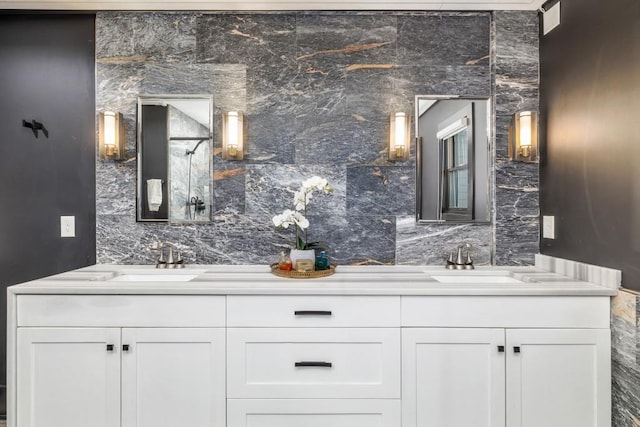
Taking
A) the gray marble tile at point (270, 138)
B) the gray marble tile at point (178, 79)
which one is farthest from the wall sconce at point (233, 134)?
the gray marble tile at point (178, 79)

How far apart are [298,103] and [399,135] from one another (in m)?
0.64

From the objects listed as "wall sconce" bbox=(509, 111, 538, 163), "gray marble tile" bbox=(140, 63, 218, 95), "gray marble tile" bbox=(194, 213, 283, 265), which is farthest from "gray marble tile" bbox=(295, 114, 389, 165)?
"wall sconce" bbox=(509, 111, 538, 163)

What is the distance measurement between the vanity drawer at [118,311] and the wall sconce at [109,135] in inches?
34.7

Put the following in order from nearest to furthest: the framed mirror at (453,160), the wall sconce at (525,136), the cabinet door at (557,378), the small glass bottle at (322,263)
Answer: the cabinet door at (557,378)
the small glass bottle at (322,263)
the wall sconce at (525,136)
the framed mirror at (453,160)

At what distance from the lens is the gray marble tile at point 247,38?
206cm

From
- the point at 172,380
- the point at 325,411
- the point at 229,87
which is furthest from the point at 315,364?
the point at 229,87

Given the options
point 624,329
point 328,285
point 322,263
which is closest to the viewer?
point 624,329

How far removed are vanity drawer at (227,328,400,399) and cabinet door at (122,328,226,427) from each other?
0.07 metres

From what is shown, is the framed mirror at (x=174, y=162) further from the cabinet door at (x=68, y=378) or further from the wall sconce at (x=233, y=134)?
the cabinet door at (x=68, y=378)

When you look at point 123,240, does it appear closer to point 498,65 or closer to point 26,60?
point 26,60

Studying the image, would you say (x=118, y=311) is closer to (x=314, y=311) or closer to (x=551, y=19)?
(x=314, y=311)

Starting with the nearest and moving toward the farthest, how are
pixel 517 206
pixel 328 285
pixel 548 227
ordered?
pixel 328 285
pixel 548 227
pixel 517 206

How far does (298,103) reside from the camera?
81.0 inches

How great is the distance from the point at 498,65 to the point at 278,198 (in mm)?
1549
